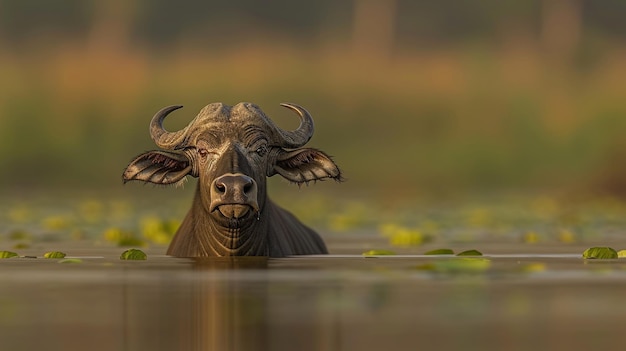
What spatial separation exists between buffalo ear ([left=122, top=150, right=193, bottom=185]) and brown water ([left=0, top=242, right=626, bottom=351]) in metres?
1.24

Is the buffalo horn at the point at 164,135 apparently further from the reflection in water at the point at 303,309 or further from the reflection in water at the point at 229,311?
the reflection in water at the point at 229,311

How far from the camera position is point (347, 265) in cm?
1309

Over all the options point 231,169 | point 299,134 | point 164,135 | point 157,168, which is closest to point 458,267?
point 231,169

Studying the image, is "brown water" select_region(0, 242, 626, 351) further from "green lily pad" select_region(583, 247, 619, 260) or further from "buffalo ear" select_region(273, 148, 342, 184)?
"buffalo ear" select_region(273, 148, 342, 184)

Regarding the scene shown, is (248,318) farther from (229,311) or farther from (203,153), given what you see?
(203,153)

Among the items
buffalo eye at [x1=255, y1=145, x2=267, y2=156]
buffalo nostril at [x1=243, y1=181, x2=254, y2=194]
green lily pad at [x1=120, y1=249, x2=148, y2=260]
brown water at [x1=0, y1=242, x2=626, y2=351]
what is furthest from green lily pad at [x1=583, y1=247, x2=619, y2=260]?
green lily pad at [x1=120, y1=249, x2=148, y2=260]

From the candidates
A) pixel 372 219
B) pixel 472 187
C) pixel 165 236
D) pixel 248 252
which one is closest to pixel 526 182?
pixel 472 187

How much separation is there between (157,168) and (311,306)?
19.1 ft

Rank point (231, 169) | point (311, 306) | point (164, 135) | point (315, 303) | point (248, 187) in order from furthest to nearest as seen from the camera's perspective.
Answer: point (164, 135) < point (231, 169) < point (248, 187) < point (315, 303) < point (311, 306)

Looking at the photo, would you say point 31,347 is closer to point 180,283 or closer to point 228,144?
point 180,283

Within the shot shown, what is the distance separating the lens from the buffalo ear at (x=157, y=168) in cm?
1428

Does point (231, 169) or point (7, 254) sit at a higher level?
point (231, 169)

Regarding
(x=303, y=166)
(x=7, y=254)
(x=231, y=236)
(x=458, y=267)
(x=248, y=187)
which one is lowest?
(x=458, y=267)

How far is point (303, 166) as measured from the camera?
571 inches
